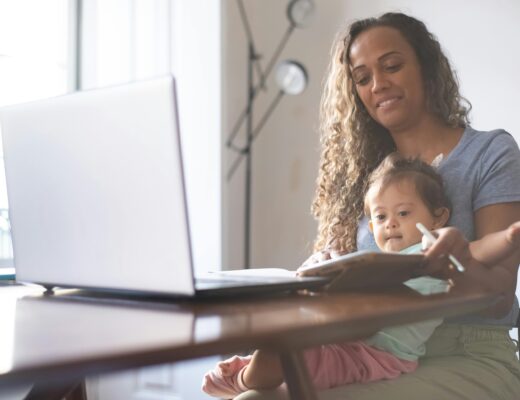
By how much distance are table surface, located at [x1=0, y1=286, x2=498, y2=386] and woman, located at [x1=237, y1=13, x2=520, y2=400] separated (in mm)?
277

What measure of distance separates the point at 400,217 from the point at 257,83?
75.8 inches

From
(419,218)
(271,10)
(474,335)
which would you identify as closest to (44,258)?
(419,218)

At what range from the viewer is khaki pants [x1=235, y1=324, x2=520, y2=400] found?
1158 mm

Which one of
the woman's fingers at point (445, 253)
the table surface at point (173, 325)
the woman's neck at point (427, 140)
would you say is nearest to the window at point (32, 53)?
the woman's neck at point (427, 140)

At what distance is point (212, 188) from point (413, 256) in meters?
2.16

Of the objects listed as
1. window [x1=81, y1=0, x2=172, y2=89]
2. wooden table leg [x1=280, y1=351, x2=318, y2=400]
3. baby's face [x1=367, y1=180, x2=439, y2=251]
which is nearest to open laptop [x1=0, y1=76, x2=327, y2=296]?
wooden table leg [x1=280, y1=351, x2=318, y2=400]

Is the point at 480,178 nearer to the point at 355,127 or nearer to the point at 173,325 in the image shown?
the point at 355,127

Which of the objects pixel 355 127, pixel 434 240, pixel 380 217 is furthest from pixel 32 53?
pixel 434 240

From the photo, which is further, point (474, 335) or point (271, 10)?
point (271, 10)

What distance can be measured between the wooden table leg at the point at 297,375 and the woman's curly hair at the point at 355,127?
91 cm

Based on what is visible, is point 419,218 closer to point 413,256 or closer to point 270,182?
point 413,256

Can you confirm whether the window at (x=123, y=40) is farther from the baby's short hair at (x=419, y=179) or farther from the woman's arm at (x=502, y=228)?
the woman's arm at (x=502, y=228)

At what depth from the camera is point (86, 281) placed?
0.93 m

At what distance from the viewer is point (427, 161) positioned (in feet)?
5.21
